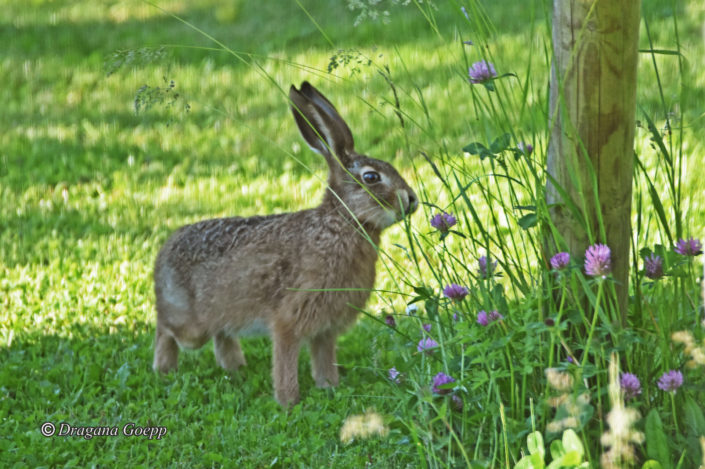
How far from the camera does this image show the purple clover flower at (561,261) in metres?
3.35

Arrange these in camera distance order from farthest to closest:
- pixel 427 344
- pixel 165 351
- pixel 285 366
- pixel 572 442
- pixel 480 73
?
1. pixel 165 351
2. pixel 285 366
3. pixel 427 344
4. pixel 480 73
5. pixel 572 442

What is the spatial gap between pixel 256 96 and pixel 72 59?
2.15 meters

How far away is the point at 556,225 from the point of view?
3.62 m

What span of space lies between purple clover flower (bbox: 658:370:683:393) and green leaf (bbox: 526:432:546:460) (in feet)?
1.41

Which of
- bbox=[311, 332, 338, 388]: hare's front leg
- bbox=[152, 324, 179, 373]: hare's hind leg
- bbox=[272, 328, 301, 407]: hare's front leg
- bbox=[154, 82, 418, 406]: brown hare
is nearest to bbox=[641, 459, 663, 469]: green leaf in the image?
bbox=[154, 82, 418, 406]: brown hare

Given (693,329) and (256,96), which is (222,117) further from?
(693,329)

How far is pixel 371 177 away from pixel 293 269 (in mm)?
579

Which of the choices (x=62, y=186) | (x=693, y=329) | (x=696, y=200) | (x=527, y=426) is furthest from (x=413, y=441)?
(x=62, y=186)

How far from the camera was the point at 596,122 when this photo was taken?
139 inches

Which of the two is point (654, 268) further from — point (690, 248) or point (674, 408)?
point (674, 408)

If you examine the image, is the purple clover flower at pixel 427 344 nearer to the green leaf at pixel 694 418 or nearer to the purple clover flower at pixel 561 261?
the purple clover flower at pixel 561 261

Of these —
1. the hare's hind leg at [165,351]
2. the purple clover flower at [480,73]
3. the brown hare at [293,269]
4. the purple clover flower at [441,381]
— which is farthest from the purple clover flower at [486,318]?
the hare's hind leg at [165,351]

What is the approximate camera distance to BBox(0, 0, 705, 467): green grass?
12.0ft

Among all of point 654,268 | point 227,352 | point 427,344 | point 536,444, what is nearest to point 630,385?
point 536,444
